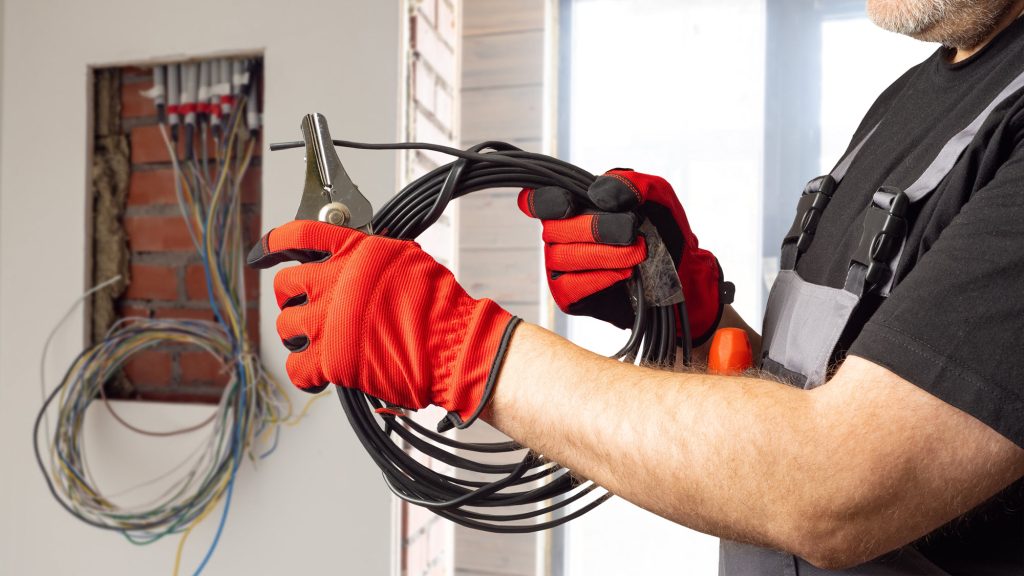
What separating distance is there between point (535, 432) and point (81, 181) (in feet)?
4.78

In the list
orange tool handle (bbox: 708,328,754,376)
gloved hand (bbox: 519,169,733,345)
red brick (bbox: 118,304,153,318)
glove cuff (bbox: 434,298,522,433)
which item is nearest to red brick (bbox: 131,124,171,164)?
red brick (bbox: 118,304,153,318)

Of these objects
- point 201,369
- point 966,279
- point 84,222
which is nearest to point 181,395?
point 201,369

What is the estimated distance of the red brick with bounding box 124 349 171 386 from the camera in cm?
165

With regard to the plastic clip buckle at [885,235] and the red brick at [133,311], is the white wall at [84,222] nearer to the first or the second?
the red brick at [133,311]

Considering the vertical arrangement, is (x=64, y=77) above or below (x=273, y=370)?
above

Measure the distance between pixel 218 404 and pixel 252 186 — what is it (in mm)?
496

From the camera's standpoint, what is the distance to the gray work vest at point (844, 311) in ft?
2.06

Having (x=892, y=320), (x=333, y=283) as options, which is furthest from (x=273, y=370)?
(x=892, y=320)

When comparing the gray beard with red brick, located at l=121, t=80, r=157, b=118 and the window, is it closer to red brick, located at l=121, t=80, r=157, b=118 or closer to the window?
the window

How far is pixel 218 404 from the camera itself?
1.55m

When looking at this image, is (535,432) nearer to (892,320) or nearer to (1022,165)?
(892,320)

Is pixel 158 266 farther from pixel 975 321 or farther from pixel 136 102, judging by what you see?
pixel 975 321

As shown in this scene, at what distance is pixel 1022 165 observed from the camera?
512 millimetres

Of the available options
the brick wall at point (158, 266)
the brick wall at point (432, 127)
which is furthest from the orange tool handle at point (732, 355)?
the brick wall at point (158, 266)
